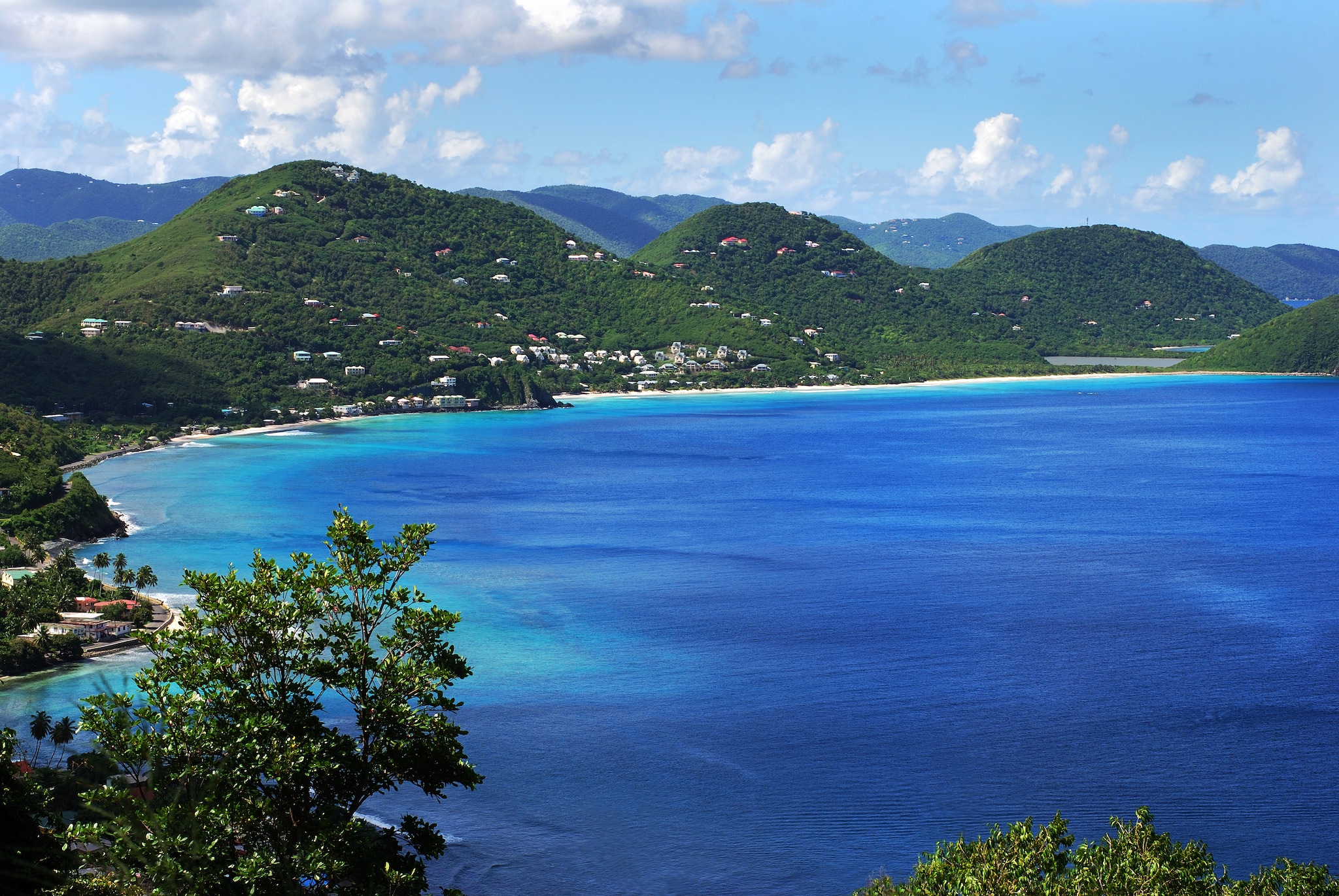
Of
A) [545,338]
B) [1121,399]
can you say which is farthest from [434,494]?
[1121,399]

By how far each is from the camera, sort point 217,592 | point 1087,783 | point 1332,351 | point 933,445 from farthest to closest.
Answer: point 1332,351, point 933,445, point 1087,783, point 217,592

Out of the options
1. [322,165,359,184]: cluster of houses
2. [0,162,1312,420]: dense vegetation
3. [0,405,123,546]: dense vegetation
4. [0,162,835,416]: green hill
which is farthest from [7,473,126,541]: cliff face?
[322,165,359,184]: cluster of houses

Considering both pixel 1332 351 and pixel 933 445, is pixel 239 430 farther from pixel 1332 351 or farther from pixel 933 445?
pixel 1332 351

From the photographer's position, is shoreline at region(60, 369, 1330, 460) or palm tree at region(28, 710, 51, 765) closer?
palm tree at region(28, 710, 51, 765)

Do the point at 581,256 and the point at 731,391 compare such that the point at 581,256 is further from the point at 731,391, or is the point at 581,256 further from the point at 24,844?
the point at 24,844

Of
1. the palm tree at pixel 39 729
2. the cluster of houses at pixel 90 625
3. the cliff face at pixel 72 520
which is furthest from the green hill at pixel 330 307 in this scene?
the palm tree at pixel 39 729

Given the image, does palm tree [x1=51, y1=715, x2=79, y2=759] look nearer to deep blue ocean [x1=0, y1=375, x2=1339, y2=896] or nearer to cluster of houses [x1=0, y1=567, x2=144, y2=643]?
deep blue ocean [x1=0, y1=375, x2=1339, y2=896]

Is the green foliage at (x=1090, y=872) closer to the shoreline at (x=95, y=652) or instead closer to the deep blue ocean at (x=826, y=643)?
the deep blue ocean at (x=826, y=643)
